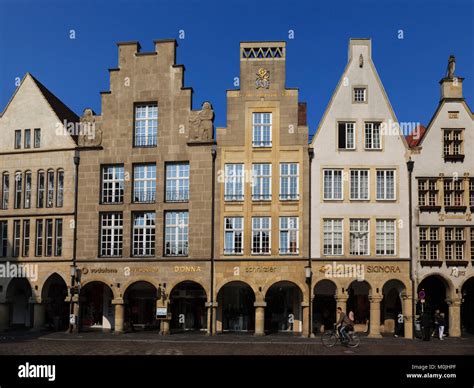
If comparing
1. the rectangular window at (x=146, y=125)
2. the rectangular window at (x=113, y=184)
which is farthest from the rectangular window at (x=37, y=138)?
the rectangular window at (x=146, y=125)

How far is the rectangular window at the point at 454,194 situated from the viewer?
126 ft

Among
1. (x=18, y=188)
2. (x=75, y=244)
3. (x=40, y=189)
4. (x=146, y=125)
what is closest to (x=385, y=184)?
(x=146, y=125)

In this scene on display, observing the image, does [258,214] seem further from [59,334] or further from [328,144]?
[59,334]

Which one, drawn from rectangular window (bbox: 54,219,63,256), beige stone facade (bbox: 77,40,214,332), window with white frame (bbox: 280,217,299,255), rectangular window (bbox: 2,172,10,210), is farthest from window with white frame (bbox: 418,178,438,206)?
rectangular window (bbox: 2,172,10,210)

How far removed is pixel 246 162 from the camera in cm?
3922

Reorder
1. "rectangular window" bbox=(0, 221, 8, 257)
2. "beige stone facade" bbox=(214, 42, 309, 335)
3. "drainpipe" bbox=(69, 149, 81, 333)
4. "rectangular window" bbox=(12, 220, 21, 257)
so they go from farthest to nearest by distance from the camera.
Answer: "rectangular window" bbox=(0, 221, 8, 257), "rectangular window" bbox=(12, 220, 21, 257), "drainpipe" bbox=(69, 149, 81, 333), "beige stone facade" bbox=(214, 42, 309, 335)

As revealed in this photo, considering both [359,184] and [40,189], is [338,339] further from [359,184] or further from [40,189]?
[40,189]

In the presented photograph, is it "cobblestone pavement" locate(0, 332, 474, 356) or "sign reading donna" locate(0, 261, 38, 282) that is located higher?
"sign reading donna" locate(0, 261, 38, 282)

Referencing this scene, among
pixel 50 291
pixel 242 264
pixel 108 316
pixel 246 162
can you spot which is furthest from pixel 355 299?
pixel 50 291

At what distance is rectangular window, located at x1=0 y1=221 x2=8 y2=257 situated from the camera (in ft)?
137

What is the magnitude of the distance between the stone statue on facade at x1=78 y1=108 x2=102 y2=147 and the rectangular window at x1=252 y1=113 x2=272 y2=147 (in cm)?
916

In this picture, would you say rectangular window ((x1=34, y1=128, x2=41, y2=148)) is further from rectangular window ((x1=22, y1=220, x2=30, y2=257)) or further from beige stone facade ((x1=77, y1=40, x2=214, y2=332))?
rectangular window ((x1=22, y1=220, x2=30, y2=257))

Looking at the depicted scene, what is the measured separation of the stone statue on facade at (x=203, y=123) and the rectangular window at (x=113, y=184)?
4.87 m

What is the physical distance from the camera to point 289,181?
128 ft
